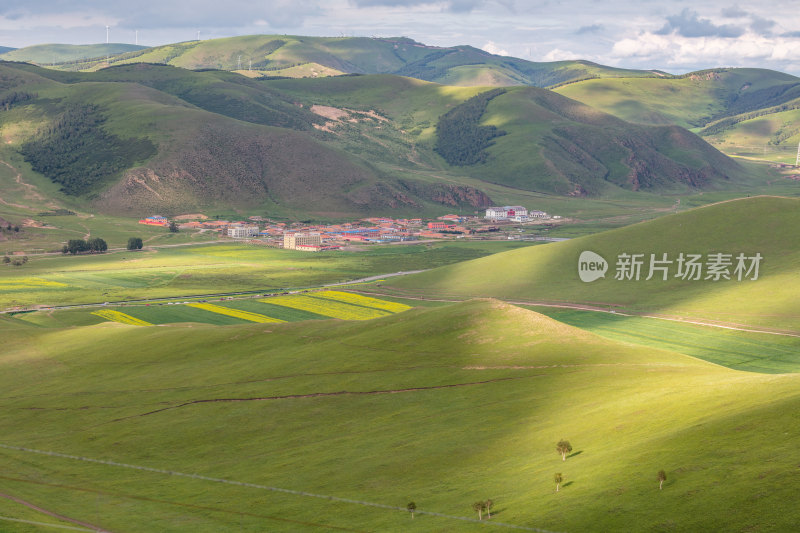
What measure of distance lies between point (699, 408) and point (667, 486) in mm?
14446

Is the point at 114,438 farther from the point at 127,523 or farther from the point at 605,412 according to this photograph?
the point at 605,412

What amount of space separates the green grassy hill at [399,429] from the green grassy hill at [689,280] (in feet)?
208

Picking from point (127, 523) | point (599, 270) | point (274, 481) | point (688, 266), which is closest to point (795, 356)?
point (688, 266)

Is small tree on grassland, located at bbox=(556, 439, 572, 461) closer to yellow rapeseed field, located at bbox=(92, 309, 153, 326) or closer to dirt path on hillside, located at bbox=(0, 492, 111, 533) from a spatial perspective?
dirt path on hillside, located at bbox=(0, 492, 111, 533)

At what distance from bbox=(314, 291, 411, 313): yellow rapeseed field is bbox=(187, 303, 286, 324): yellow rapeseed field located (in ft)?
78.4

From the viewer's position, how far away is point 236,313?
6796 inches

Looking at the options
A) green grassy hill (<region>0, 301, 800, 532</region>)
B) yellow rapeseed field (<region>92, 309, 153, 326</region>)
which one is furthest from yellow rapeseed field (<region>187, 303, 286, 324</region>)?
green grassy hill (<region>0, 301, 800, 532</region>)

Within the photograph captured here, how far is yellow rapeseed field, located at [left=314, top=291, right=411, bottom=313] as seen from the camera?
177750mm

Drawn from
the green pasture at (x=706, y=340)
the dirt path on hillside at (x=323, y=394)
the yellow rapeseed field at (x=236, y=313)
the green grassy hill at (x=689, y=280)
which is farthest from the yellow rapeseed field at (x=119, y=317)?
the green pasture at (x=706, y=340)

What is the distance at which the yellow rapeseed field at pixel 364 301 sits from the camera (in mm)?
177750

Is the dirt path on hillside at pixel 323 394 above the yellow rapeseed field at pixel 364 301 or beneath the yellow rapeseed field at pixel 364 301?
above

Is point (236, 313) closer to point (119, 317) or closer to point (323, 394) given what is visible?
point (119, 317)

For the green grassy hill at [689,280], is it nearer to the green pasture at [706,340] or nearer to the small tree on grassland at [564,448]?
the green pasture at [706,340]

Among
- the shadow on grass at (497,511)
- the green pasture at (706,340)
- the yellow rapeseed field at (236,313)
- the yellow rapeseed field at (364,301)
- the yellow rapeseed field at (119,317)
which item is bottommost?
the yellow rapeseed field at (119,317)
